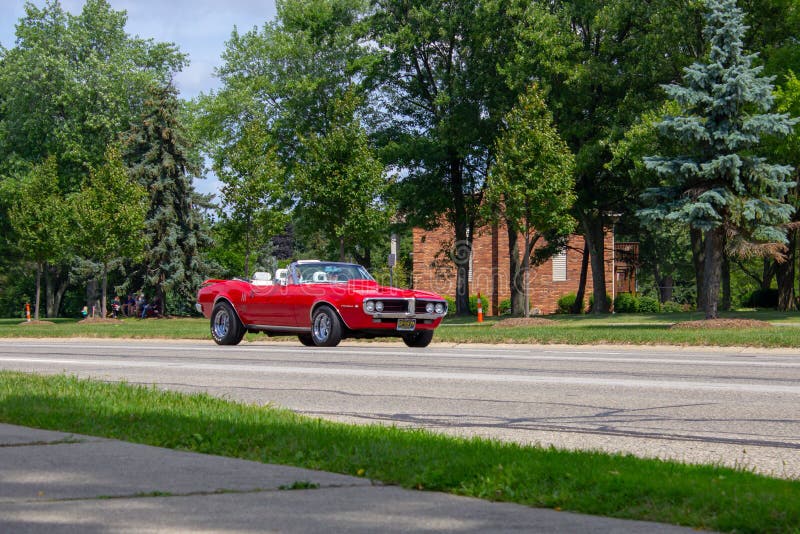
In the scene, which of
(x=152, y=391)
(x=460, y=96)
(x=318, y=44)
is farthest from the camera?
(x=318, y=44)

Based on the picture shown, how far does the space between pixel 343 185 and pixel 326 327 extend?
15.6 metres

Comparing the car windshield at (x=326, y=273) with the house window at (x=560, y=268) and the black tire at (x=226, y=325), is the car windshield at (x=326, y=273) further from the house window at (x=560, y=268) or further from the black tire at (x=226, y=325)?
the house window at (x=560, y=268)

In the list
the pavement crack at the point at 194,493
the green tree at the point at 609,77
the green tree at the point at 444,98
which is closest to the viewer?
the pavement crack at the point at 194,493

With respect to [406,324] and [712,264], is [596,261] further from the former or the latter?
[406,324]

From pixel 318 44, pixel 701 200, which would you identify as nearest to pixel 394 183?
pixel 318 44

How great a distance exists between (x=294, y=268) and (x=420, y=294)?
Answer: 2.54 m

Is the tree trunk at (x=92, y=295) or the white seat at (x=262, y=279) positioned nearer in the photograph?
the white seat at (x=262, y=279)

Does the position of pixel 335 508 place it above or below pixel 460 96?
below

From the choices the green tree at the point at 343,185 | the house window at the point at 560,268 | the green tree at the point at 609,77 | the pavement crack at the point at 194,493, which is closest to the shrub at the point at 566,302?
the house window at the point at 560,268

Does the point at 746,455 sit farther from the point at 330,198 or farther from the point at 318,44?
the point at 318,44

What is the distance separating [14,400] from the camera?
31.2 ft

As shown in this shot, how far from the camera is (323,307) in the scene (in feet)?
60.7

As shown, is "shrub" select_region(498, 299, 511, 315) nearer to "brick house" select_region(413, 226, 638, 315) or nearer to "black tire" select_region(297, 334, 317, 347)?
"brick house" select_region(413, 226, 638, 315)

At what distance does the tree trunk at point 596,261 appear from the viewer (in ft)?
140
